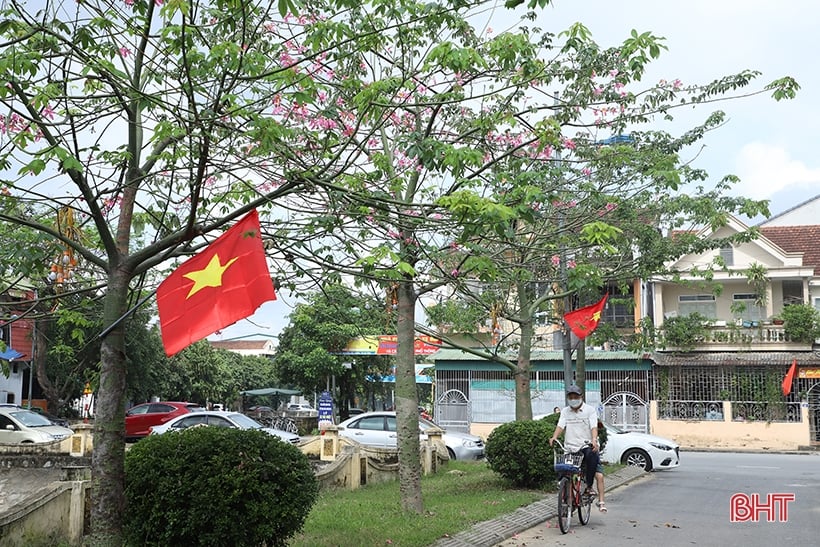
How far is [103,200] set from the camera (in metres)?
8.65

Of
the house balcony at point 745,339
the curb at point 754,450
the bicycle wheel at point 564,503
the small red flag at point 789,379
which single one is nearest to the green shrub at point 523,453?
the bicycle wheel at point 564,503

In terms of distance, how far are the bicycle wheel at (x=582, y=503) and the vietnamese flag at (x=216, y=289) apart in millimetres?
5680

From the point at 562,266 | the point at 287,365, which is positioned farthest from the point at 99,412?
the point at 287,365

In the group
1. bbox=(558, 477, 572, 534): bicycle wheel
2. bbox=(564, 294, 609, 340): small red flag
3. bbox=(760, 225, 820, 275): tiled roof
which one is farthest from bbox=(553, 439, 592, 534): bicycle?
bbox=(760, 225, 820, 275): tiled roof

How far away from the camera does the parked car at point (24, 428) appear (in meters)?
23.7

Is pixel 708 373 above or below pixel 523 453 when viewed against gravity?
above

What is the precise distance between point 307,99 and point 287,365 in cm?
3818

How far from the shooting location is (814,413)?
3044 cm

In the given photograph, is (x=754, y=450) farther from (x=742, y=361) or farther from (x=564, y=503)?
(x=564, y=503)

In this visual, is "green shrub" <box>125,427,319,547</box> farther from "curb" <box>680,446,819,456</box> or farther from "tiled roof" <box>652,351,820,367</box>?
"tiled roof" <box>652,351,820,367</box>

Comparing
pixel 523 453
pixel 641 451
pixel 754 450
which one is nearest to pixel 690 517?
pixel 523 453

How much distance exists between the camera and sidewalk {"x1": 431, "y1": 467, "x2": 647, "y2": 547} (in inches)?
345

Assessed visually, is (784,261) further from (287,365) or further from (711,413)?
(287,365)

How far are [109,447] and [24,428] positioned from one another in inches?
773
